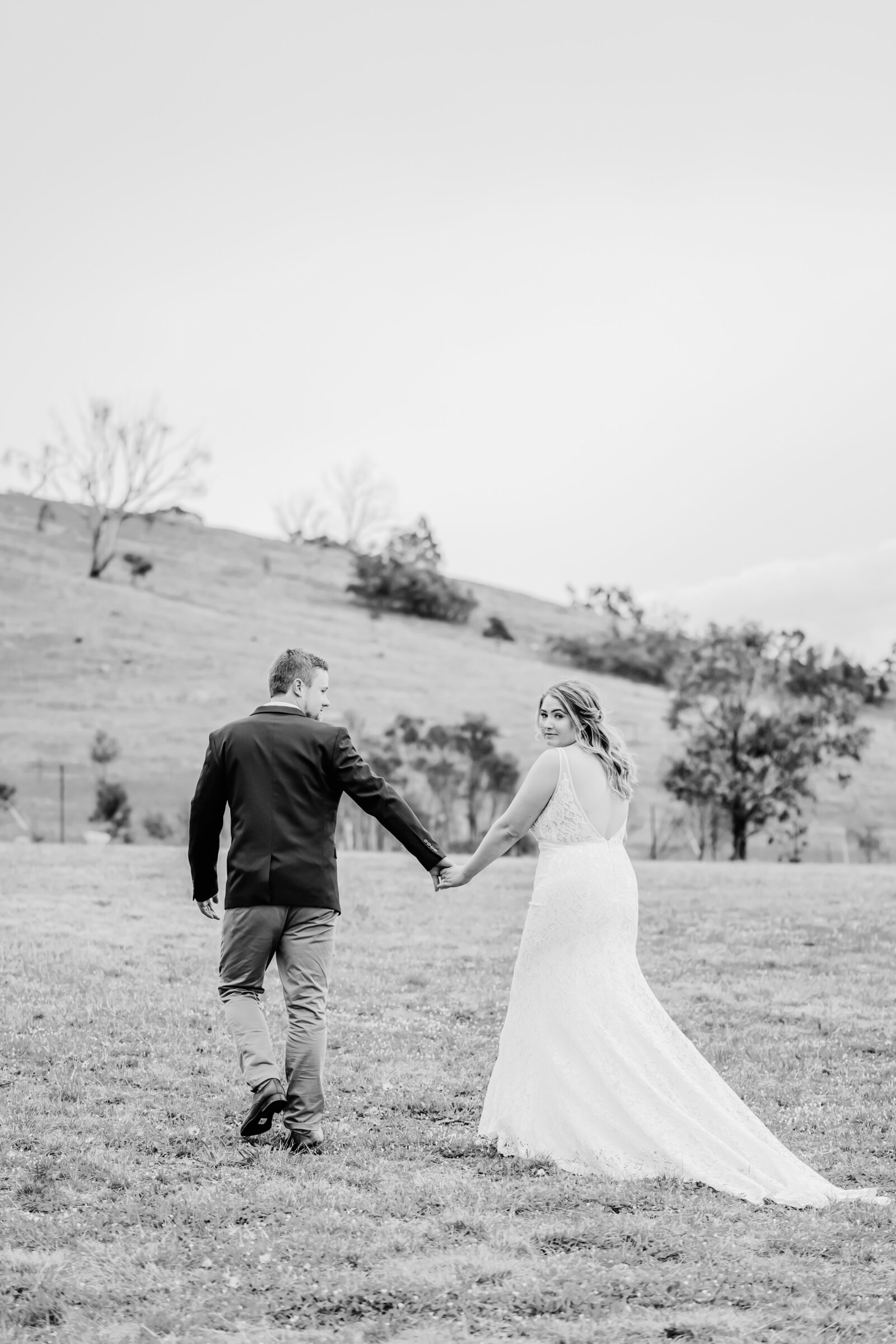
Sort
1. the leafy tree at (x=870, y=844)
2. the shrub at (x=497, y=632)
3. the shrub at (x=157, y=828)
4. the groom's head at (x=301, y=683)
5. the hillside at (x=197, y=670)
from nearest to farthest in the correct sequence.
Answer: the groom's head at (x=301, y=683)
the shrub at (x=157, y=828)
the leafy tree at (x=870, y=844)
the hillside at (x=197, y=670)
the shrub at (x=497, y=632)

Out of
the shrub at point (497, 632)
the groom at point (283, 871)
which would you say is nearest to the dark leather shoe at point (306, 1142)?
the groom at point (283, 871)

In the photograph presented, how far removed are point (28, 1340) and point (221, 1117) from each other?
3.52 meters

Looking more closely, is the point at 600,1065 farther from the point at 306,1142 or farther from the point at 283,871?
the point at 283,871

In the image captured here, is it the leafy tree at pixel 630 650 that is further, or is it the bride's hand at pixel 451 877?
the leafy tree at pixel 630 650

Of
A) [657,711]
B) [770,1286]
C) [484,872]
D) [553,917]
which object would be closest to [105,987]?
[553,917]

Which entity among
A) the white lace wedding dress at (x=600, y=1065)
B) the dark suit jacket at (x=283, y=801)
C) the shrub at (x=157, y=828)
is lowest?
the shrub at (x=157, y=828)

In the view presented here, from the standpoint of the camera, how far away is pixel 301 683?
25.2 feet

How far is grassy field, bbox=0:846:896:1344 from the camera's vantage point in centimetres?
475

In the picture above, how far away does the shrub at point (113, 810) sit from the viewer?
38.6 metres

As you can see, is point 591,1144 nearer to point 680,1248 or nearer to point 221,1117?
point 680,1248

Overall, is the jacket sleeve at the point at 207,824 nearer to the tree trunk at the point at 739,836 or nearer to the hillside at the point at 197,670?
the tree trunk at the point at 739,836

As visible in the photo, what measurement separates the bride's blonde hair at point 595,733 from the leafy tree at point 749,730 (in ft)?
104

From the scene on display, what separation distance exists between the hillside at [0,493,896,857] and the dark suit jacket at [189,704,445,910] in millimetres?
Answer: 32861

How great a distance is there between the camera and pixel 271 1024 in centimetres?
1091
